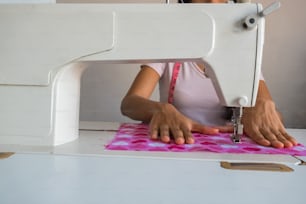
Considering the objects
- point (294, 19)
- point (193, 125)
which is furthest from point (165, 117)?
point (294, 19)

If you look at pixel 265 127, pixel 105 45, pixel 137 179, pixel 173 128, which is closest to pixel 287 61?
pixel 265 127

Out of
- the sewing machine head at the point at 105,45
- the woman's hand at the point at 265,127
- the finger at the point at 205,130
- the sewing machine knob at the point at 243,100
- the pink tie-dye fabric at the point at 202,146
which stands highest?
the sewing machine head at the point at 105,45

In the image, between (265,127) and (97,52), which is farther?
(265,127)

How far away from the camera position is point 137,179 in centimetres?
46

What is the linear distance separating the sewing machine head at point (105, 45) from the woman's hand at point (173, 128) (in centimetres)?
13

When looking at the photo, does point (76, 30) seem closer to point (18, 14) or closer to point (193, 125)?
point (18, 14)

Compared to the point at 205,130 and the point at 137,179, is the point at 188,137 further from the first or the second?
the point at 137,179

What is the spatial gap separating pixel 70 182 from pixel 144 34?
1.06ft

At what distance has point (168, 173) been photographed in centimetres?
49

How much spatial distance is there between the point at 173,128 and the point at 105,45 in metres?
0.25

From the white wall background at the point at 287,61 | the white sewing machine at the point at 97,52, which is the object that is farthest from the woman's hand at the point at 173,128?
the white wall background at the point at 287,61

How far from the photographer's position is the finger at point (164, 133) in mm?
729

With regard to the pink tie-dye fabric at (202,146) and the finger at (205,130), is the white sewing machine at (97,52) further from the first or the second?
the finger at (205,130)

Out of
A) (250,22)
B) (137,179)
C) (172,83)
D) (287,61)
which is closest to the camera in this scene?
(137,179)
